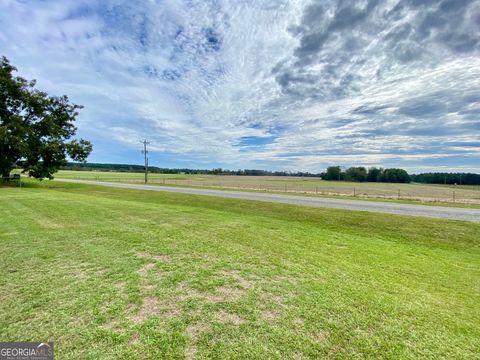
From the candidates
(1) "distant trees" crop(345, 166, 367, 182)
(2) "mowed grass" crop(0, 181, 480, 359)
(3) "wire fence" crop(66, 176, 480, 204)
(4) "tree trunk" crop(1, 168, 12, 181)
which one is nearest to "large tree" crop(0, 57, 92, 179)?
(4) "tree trunk" crop(1, 168, 12, 181)

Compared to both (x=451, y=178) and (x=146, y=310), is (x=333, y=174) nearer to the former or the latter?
(x=451, y=178)

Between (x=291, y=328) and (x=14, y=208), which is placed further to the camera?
(x=14, y=208)

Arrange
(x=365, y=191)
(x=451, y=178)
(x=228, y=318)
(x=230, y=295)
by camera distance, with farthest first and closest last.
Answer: (x=451, y=178), (x=365, y=191), (x=230, y=295), (x=228, y=318)

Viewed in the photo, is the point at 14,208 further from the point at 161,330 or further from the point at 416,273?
the point at 416,273

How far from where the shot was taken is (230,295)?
10.8 ft

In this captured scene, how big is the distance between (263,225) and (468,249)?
6084 millimetres

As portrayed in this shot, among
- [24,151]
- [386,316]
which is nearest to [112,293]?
[386,316]

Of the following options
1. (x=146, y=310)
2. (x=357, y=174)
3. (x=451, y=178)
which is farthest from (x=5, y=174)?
(x=451, y=178)

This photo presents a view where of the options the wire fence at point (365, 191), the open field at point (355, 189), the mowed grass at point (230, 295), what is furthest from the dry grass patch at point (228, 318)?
the open field at point (355, 189)

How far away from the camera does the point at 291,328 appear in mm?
2590

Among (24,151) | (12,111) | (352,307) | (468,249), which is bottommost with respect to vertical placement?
(468,249)

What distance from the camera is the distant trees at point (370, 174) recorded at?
9007cm
